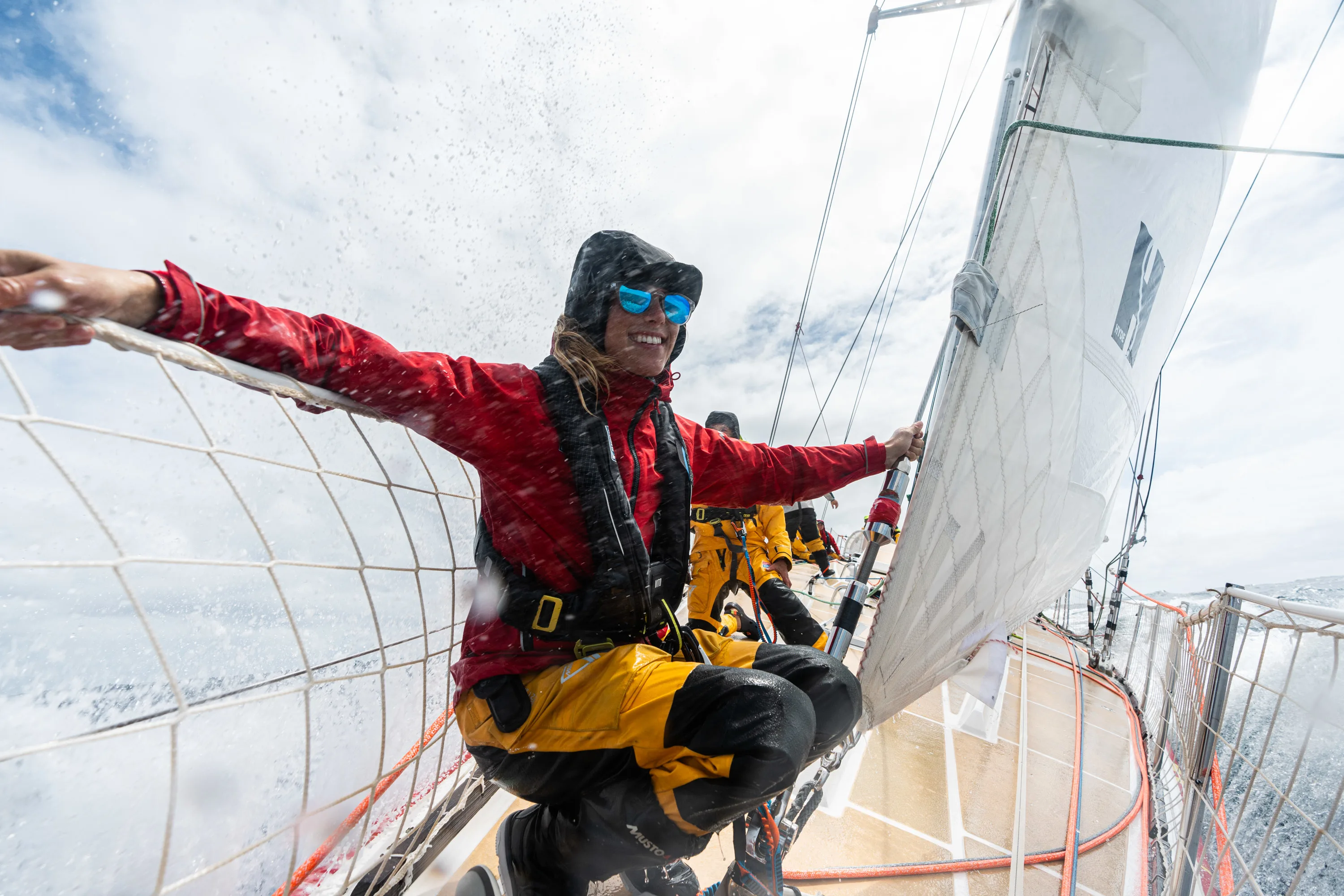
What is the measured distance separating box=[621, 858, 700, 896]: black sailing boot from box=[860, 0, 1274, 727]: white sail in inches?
29.4

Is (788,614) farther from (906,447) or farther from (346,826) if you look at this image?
(346,826)

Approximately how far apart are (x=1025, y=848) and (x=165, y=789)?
4180 mm

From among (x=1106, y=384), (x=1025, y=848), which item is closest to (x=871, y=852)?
(x=1025, y=848)

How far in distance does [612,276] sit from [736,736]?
109cm

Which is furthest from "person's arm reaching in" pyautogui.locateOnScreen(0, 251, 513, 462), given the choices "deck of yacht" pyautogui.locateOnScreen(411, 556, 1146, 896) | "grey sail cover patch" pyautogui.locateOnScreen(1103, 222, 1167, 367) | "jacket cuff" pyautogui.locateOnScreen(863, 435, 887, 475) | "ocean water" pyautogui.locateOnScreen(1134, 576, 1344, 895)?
"grey sail cover patch" pyautogui.locateOnScreen(1103, 222, 1167, 367)

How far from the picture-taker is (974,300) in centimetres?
165

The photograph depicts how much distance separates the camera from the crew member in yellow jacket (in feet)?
12.7

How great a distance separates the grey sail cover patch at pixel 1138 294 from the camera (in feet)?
6.73

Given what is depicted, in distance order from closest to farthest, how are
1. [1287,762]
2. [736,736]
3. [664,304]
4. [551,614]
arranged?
1. [736,736]
2. [551,614]
3. [664,304]
4. [1287,762]

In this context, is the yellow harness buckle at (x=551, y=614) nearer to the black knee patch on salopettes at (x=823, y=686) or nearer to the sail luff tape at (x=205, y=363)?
the black knee patch on salopettes at (x=823, y=686)

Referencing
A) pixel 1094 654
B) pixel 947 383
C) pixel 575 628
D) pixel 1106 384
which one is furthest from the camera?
pixel 1094 654

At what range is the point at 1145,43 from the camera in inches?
74.3

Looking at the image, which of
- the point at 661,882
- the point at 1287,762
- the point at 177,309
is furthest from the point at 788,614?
the point at 1287,762

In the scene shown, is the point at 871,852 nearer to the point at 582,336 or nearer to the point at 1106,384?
the point at 1106,384
